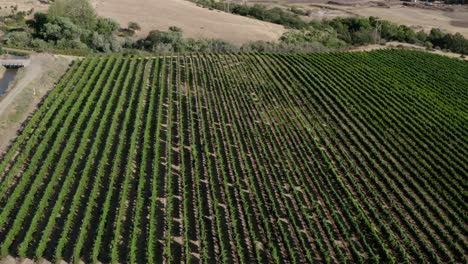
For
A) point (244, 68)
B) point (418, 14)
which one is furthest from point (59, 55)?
point (418, 14)

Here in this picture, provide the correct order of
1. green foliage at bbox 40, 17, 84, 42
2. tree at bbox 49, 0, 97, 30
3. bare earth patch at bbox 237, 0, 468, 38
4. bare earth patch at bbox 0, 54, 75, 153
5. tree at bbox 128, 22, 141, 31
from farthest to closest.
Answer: bare earth patch at bbox 237, 0, 468, 38 < tree at bbox 128, 22, 141, 31 < tree at bbox 49, 0, 97, 30 < green foliage at bbox 40, 17, 84, 42 < bare earth patch at bbox 0, 54, 75, 153

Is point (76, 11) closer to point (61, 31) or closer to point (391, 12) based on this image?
point (61, 31)

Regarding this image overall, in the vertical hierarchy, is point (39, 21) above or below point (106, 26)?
above

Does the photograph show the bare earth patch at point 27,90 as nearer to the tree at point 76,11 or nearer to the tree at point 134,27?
the tree at point 76,11

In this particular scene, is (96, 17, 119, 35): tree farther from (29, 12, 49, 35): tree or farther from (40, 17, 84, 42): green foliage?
(29, 12, 49, 35): tree

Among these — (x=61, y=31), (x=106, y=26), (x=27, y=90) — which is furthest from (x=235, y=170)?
(x=106, y=26)

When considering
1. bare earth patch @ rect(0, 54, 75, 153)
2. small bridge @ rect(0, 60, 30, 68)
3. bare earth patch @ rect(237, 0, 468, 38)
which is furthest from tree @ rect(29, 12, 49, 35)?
bare earth patch @ rect(237, 0, 468, 38)
